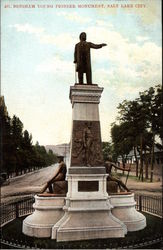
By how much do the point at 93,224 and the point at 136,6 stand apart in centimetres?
503

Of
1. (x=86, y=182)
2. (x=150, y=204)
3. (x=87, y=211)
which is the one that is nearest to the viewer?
(x=87, y=211)

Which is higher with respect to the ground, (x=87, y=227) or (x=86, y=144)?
(x=86, y=144)

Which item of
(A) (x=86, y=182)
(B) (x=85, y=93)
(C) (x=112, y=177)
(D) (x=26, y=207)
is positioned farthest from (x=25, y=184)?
(B) (x=85, y=93)

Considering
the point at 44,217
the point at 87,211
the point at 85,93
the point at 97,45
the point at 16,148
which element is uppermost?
the point at 97,45

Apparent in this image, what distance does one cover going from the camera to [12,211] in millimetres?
7926

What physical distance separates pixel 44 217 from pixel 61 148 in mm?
1967

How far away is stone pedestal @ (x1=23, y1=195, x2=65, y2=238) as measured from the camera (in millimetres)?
6469

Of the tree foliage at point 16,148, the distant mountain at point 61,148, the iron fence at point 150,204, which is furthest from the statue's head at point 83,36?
the iron fence at point 150,204

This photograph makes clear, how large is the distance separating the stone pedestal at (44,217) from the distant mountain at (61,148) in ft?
4.22

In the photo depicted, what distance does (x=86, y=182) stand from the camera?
659 centimetres

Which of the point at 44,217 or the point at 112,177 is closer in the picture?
the point at 44,217

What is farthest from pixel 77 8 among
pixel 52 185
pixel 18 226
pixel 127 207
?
pixel 18 226

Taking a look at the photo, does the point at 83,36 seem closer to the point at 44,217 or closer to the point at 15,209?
the point at 44,217

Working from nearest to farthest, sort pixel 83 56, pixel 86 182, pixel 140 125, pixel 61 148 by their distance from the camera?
pixel 86 182 → pixel 83 56 → pixel 61 148 → pixel 140 125
